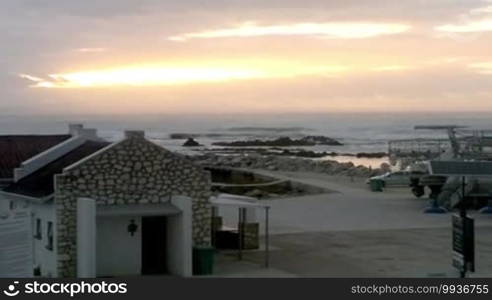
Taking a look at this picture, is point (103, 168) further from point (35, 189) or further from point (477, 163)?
point (477, 163)

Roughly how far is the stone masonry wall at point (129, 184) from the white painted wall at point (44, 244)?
0.45 m

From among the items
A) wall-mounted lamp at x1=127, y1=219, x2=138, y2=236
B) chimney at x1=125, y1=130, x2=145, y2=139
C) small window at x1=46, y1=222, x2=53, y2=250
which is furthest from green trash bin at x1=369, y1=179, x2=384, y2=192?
small window at x1=46, y1=222, x2=53, y2=250

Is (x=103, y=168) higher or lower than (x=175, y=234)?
higher

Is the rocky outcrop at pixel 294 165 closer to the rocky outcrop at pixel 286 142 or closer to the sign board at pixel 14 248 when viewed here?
the rocky outcrop at pixel 286 142

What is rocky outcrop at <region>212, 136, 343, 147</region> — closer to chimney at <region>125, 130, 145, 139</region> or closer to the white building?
the white building

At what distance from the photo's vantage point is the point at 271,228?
32969 mm

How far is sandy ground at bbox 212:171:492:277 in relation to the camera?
2358 cm

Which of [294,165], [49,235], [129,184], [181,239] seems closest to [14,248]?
[49,235]

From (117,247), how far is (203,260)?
202 centimetres

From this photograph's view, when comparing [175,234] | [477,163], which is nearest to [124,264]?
[175,234]

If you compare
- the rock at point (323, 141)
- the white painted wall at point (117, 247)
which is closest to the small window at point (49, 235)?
the white painted wall at point (117, 247)

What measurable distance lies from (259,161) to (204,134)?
8256 cm

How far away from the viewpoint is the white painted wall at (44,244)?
72.8ft

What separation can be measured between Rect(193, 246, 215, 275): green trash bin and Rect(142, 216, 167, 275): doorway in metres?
0.99
